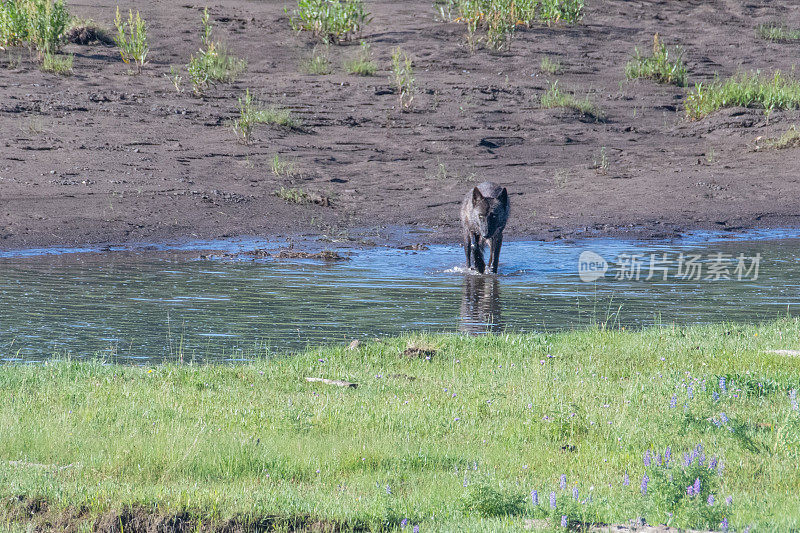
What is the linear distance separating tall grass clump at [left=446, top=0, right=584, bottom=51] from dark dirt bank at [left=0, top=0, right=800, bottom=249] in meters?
0.59

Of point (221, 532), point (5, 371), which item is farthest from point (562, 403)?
point (5, 371)

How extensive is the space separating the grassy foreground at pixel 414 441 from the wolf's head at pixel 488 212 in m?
5.61

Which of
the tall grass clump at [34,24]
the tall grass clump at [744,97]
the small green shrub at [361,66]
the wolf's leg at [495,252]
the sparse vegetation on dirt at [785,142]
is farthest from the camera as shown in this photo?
the small green shrub at [361,66]

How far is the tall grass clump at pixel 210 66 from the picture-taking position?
2311 cm

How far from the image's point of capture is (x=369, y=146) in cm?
2170

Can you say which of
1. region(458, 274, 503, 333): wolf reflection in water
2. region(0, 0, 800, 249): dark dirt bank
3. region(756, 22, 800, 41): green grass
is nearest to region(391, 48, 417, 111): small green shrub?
region(0, 0, 800, 249): dark dirt bank

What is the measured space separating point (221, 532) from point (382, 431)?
175 cm

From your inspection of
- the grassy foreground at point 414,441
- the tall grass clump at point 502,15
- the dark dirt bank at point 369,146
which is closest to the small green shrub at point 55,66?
the dark dirt bank at point 369,146

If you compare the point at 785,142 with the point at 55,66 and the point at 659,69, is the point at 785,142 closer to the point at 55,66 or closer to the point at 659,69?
the point at 659,69

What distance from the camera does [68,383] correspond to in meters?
7.27

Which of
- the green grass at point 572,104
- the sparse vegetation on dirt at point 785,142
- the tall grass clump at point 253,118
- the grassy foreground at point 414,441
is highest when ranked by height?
the green grass at point 572,104

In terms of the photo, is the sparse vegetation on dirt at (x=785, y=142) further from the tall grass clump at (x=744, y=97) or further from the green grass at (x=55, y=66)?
the green grass at (x=55, y=66)

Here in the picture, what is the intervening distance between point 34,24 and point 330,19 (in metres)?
8.21

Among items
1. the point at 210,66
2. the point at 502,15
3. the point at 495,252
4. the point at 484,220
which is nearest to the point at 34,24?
the point at 210,66
